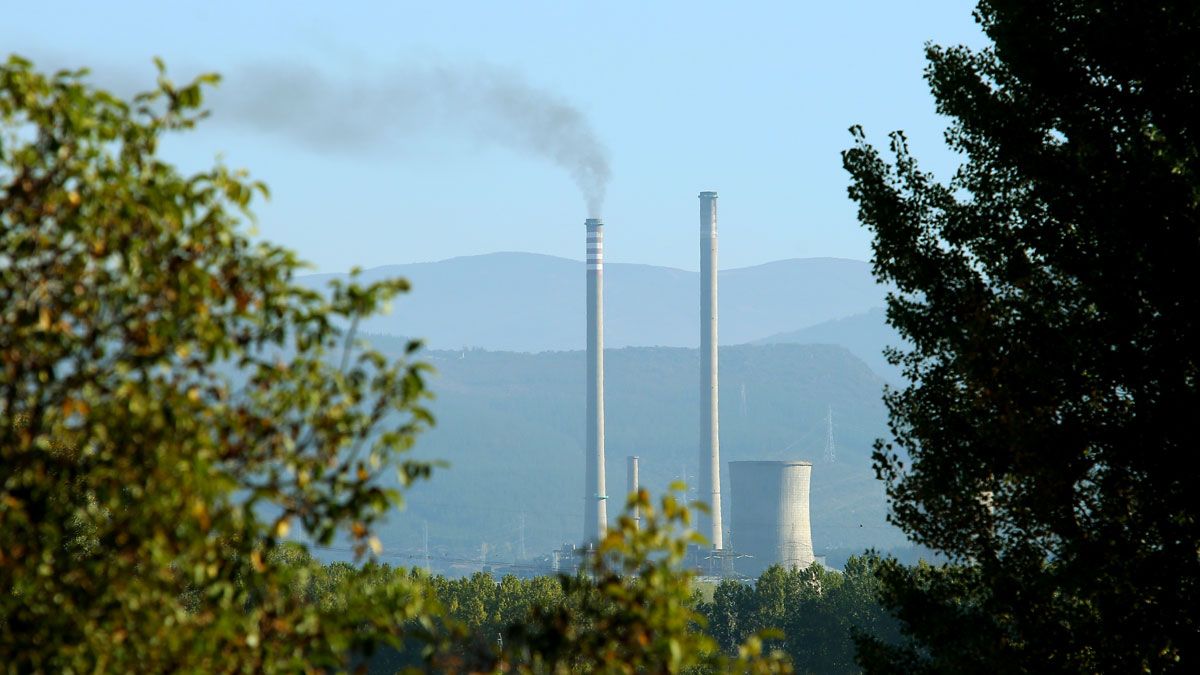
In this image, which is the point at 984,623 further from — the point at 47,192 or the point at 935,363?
the point at 47,192

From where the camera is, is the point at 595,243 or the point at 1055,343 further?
the point at 595,243

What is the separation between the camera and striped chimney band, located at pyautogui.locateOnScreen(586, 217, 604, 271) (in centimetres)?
15164

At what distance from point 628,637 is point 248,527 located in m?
1.44

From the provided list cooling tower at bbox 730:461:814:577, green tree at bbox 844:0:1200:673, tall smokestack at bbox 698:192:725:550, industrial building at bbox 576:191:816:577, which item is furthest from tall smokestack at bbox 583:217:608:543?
green tree at bbox 844:0:1200:673

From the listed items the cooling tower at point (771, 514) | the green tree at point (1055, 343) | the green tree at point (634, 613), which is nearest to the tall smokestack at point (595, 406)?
the cooling tower at point (771, 514)

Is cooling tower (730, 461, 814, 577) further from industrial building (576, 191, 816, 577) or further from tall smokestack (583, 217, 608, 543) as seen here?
tall smokestack (583, 217, 608, 543)

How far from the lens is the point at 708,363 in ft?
511

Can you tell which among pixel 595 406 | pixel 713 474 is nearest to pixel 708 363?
pixel 713 474

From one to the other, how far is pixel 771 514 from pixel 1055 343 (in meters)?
155

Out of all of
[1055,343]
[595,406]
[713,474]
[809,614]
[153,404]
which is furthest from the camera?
[713,474]

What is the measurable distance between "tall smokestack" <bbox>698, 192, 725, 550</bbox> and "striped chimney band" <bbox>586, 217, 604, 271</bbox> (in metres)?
10.0

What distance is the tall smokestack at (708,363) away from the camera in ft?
504

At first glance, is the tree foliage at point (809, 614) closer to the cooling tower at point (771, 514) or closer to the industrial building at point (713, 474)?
the industrial building at point (713, 474)

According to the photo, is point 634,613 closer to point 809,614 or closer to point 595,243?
point 809,614
